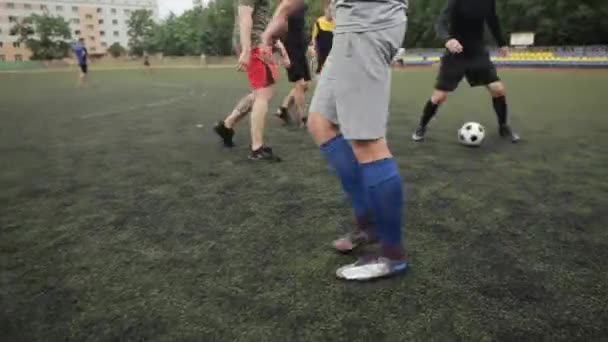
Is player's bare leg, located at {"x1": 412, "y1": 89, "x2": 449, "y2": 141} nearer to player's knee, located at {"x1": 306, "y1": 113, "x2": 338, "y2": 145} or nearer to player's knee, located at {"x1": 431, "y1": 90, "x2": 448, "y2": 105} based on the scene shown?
player's knee, located at {"x1": 431, "y1": 90, "x2": 448, "y2": 105}

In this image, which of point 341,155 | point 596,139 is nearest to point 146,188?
point 341,155

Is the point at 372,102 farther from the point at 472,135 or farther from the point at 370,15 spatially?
the point at 472,135

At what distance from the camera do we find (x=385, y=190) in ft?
6.48

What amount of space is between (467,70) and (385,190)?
138 inches

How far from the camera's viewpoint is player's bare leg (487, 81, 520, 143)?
4.96 m

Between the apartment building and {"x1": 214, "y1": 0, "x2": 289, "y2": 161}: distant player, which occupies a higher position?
the apartment building

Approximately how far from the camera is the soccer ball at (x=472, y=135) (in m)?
4.82

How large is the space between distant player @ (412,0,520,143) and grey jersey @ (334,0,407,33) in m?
3.08

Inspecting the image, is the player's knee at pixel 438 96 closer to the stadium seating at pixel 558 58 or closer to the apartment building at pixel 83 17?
the stadium seating at pixel 558 58

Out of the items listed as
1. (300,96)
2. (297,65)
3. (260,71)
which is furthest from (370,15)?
(300,96)

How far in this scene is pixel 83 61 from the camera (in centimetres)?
1802

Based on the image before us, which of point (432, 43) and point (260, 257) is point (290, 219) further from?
point (432, 43)

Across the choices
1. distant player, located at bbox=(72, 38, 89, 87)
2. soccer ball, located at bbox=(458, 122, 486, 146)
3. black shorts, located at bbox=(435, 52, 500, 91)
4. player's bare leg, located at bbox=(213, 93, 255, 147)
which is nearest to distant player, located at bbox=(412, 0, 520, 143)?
black shorts, located at bbox=(435, 52, 500, 91)

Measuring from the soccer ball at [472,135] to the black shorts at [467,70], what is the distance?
498 mm
